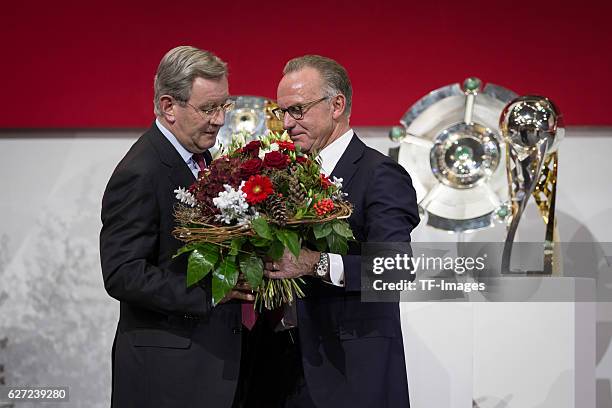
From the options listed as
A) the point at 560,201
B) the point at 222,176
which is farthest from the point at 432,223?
the point at 222,176

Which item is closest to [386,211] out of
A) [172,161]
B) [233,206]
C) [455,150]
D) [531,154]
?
[233,206]

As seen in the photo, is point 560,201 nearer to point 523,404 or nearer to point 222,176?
point 523,404

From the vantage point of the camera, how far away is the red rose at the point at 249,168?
2309 millimetres

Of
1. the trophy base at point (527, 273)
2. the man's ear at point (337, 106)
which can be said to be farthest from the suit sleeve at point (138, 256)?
the trophy base at point (527, 273)

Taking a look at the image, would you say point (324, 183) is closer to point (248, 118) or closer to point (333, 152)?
point (333, 152)

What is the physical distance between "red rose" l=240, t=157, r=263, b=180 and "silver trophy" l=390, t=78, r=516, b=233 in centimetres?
178

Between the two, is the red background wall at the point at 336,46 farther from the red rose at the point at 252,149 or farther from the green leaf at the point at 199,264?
the green leaf at the point at 199,264

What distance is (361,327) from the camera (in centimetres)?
262

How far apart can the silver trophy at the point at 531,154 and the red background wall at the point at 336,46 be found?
2.11 feet

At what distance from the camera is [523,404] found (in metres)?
3.49

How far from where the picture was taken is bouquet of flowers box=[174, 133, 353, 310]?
7.44ft

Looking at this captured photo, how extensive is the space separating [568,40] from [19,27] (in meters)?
2.84

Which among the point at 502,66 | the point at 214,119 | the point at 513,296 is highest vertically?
the point at 502,66

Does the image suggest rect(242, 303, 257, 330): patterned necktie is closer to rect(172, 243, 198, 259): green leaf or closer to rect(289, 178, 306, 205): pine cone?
rect(172, 243, 198, 259): green leaf
